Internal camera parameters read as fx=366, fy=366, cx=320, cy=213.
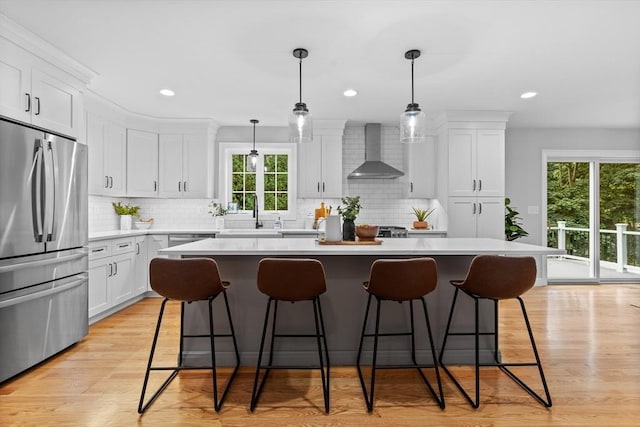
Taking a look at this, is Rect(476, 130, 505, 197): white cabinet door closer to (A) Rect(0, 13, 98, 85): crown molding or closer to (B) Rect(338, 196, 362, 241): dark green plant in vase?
(B) Rect(338, 196, 362, 241): dark green plant in vase

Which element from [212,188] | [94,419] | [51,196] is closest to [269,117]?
[212,188]

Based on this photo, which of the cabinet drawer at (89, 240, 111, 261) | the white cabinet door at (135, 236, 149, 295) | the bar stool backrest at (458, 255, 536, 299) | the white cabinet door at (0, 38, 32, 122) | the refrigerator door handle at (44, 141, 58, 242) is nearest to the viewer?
the bar stool backrest at (458, 255, 536, 299)

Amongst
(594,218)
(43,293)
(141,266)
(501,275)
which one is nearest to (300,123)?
(501,275)

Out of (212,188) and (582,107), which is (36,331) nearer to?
(212,188)

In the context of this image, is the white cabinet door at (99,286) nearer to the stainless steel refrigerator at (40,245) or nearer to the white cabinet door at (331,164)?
the stainless steel refrigerator at (40,245)

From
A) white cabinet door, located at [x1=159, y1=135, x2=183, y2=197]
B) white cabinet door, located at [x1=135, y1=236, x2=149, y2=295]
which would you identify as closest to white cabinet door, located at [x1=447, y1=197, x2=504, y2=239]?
white cabinet door, located at [x1=159, y1=135, x2=183, y2=197]

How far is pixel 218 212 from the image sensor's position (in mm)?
5605

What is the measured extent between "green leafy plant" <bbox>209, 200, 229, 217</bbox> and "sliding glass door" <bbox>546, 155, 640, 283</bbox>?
520 centimetres

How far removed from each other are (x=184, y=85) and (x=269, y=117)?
1.43 metres

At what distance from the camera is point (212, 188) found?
18.4 ft

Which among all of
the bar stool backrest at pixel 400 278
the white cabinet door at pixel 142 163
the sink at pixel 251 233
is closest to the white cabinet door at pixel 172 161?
the white cabinet door at pixel 142 163

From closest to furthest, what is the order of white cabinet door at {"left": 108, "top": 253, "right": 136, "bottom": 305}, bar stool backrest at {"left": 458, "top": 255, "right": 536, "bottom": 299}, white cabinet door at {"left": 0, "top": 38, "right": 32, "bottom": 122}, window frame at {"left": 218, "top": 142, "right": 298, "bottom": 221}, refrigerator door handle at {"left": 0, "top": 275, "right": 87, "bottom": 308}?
1. bar stool backrest at {"left": 458, "top": 255, "right": 536, "bottom": 299}
2. refrigerator door handle at {"left": 0, "top": 275, "right": 87, "bottom": 308}
3. white cabinet door at {"left": 0, "top": 38, "right": 32, "bottom": 122}
4. white cabinet door at {"left": 108, "top": 253, "right": 136, "bottom": 305}
5. window frame at {"left": 218, "top": 142, "right": 298, "bottom": 221}

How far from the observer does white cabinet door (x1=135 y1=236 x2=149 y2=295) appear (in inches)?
184

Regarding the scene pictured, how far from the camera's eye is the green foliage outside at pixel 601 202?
596cm
